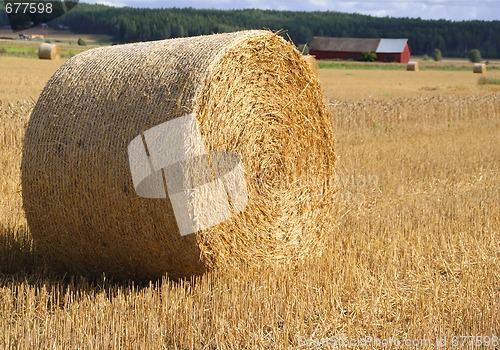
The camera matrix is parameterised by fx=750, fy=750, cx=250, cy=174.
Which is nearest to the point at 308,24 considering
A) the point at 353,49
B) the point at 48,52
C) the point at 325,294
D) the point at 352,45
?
the point at 352,45

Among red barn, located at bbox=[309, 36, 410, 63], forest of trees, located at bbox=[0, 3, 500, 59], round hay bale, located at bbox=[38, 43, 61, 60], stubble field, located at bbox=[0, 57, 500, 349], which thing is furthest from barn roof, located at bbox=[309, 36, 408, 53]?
stubble field, located at bbox=[0, 57, 500, 349]

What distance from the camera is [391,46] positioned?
76.1 meters

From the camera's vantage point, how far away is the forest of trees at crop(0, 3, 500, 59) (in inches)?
2926

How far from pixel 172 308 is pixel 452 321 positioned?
1.80 meters

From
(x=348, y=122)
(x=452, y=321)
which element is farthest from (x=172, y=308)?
(x=348, y=122)

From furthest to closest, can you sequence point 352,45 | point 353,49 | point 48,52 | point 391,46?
1. point 391,46
2. point 352,45
3. point 353,49
4. point 48,52

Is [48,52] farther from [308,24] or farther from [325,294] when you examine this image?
[308,24]

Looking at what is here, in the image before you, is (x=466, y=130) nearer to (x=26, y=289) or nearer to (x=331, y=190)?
(x=331, y=190)

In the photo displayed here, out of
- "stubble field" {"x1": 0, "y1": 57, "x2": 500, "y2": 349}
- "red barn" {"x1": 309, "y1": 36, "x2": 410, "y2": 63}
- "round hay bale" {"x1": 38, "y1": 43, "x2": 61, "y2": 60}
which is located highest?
"round hay bale" {"x1": 38, "y1": 43, "x2": 61, "y2": 60}

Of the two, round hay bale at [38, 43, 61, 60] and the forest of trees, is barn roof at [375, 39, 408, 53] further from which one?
round hay bale at [38, 43, 61, 60]

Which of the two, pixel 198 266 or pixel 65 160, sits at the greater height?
pixel 65 160

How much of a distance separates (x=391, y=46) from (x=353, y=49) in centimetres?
486

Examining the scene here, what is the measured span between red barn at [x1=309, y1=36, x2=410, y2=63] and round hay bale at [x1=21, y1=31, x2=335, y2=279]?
6779cm

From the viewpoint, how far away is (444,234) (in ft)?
22.7
